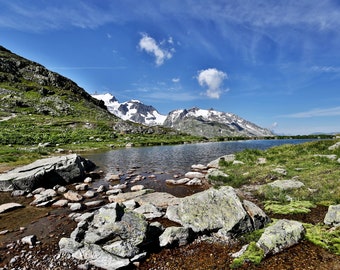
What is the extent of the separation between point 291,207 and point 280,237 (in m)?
6.49

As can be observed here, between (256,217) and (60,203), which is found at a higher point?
(256,217)

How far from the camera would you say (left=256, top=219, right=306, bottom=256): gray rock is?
1212 centimetres

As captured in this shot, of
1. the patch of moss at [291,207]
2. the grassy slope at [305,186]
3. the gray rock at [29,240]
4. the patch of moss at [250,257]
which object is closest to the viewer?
the patch of moss at [250,257]

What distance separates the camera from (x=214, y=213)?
15.4 m

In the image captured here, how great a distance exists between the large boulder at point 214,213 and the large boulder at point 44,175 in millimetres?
19983

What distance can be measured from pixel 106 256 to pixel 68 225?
6.88 meters

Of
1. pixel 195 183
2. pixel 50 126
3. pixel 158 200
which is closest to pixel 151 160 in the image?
pixel 195 183

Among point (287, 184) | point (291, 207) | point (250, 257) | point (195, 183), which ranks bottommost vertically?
point (250, 257)

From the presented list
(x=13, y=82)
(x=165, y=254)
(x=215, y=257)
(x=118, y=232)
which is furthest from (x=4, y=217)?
(x=13, y=82)

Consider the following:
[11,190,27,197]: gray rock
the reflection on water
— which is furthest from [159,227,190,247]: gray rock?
the reflection on water

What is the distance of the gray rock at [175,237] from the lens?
13239 mm

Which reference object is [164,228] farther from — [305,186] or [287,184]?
[305,186]

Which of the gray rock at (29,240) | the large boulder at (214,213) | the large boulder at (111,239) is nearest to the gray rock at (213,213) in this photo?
the large boulder at (214,213)

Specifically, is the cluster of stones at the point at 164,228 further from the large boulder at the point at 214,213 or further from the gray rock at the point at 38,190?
the gray rock at the point at 38,190
